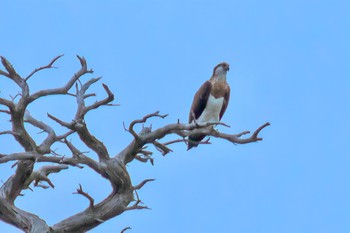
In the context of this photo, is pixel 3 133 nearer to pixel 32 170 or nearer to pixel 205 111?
pixel 32 170

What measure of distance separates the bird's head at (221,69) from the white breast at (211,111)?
19.8 inches

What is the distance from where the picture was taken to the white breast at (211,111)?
13.9 metres

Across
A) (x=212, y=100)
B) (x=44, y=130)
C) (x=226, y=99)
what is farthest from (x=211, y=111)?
(x=44, y=130)

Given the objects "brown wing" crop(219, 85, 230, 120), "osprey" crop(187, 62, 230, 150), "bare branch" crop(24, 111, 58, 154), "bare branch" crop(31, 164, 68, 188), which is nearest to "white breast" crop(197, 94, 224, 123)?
"osprey" crop(187, 62, 230, 150)

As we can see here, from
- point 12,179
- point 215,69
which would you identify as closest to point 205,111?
point 215,69

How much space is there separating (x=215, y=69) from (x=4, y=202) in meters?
4.58

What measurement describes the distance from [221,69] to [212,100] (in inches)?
24.2

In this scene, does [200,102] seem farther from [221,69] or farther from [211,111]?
[221,69]

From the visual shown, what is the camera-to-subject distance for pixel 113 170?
1141 cm

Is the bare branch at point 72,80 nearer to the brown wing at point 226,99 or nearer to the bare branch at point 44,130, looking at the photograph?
the bare branch at point 44,130

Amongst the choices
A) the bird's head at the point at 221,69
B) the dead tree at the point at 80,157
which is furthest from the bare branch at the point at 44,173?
the bird's head at the point at 221,69

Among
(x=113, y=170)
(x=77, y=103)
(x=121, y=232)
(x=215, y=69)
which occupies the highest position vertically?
(x=215, y=69)

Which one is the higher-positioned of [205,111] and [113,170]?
[205,111]

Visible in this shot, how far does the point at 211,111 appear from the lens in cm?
1395
